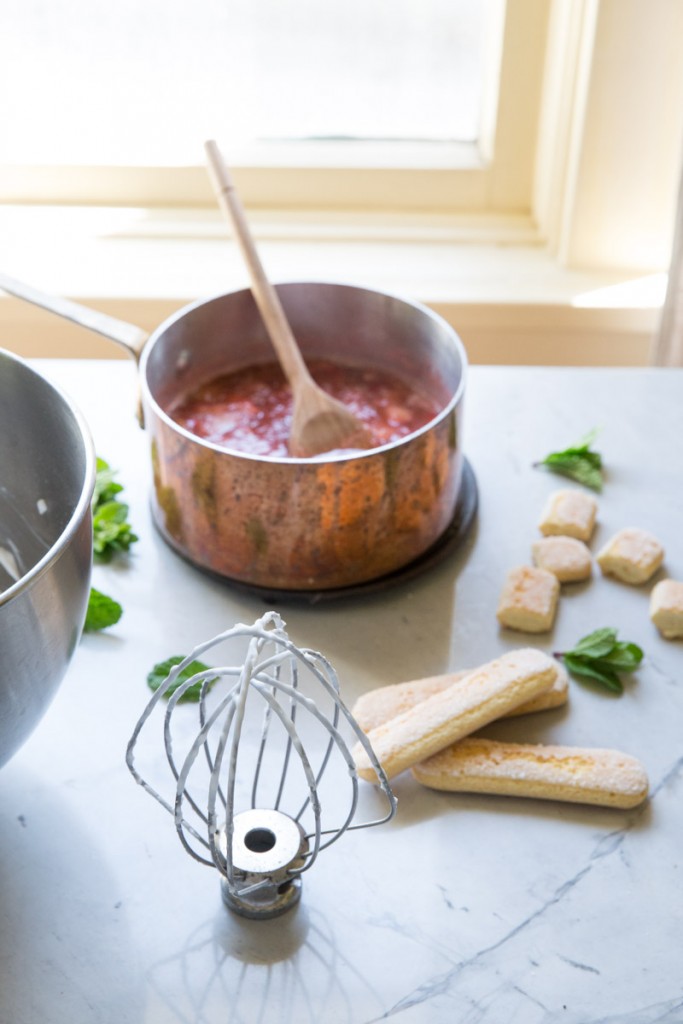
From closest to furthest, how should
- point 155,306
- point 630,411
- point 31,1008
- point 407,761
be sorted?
1. point 31,1008
2. point 407,761
3. point 630,411
4. point 155,306

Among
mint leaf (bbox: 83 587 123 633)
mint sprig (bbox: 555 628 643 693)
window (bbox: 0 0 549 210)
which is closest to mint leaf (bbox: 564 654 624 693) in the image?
mint sprig (bbox: 555 628 643 693)

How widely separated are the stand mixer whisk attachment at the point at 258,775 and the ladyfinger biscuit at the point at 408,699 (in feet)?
0.09

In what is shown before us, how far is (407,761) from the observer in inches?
29.9

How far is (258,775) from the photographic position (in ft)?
2.45

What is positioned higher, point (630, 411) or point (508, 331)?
point (630, 411)

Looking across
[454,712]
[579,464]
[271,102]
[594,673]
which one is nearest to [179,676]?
[454,712]

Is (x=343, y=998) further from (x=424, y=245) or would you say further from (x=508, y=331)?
(x=424, y=245)

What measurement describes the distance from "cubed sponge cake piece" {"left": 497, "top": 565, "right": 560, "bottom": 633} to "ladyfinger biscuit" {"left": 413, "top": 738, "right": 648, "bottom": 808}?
125 mm

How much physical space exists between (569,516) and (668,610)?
0.43 ft

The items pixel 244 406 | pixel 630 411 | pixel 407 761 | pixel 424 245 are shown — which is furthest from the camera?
pixel 424 245

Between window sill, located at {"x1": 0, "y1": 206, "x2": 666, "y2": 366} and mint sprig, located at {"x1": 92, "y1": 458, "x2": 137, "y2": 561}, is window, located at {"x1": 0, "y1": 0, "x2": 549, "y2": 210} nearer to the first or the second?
window sill, located at {"x1": 0, "y1": 206, "x2": 666, "y2": 366}

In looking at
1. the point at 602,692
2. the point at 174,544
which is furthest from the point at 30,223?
the point at 602,692

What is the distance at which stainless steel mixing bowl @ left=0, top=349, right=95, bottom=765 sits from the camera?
62 cm

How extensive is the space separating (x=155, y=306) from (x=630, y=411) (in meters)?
0.69
